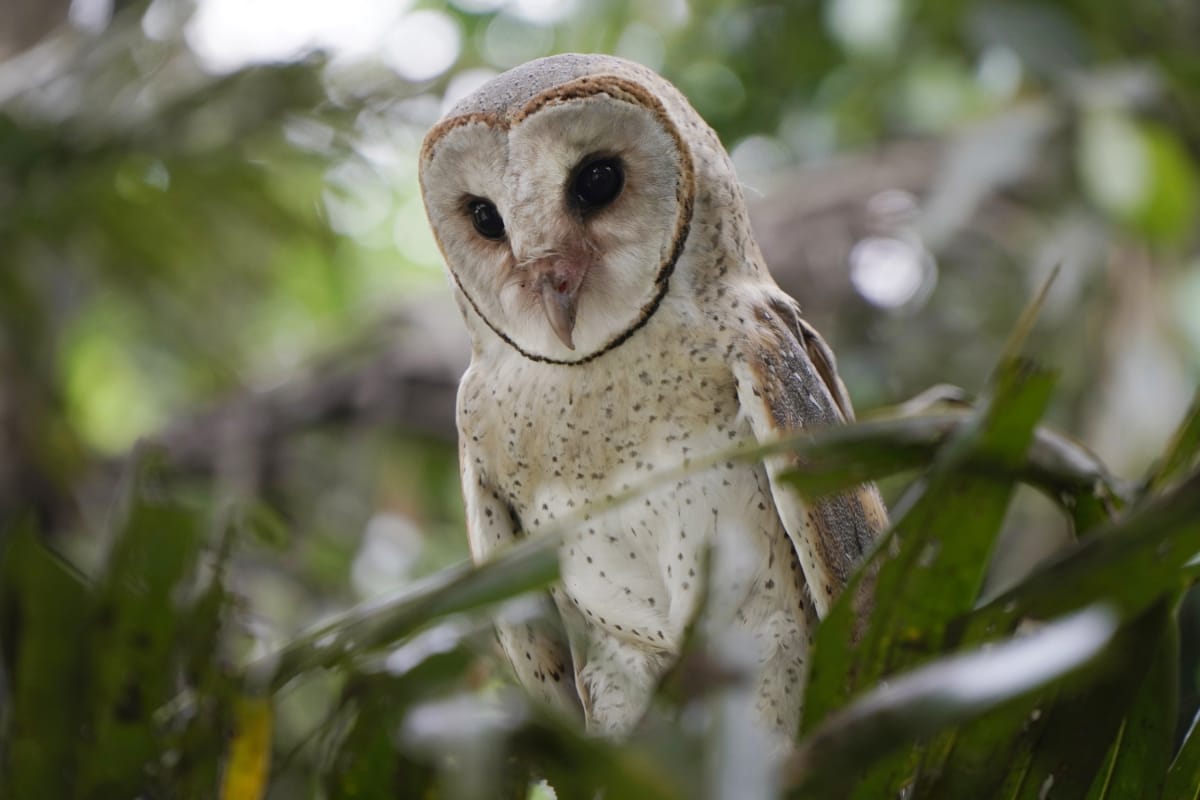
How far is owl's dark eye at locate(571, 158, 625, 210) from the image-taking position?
3.45 feet

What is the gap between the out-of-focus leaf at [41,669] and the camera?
0.77 m

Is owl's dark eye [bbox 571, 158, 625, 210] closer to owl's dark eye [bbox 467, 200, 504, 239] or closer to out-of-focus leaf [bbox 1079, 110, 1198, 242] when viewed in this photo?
owl's dark eye [bbox 467, 200, 504, 239]

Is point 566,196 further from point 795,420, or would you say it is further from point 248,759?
point 248,759

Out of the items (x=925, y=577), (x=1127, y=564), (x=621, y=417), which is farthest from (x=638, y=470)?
(x=1127, y=564)

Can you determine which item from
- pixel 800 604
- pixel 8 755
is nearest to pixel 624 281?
pixel 800 604

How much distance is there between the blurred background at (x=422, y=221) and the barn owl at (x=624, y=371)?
51.7 inches

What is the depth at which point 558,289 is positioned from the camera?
1.03 m

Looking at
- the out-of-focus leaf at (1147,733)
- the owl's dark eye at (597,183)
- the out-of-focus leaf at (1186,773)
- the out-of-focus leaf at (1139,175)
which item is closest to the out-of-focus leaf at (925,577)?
the out-of-focus leaf at (1147,733)

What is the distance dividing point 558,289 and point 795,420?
0.25 metres

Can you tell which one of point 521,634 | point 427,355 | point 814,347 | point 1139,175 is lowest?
point 427,355

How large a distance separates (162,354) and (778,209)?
2.24 meters

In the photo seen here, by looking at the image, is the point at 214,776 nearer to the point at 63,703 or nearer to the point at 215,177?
the point at 63,703

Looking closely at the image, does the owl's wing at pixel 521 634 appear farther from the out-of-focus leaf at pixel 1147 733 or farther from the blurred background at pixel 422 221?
the blurred background at pixel 422 221

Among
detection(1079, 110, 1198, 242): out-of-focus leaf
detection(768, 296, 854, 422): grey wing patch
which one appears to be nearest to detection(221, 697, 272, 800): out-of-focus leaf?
detection(768, 296, 854, 422): grey wing patch
